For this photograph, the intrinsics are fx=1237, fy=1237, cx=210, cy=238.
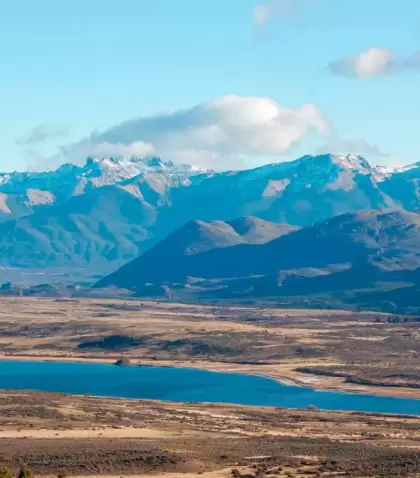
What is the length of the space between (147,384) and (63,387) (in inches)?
512

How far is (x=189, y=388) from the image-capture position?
168 metres

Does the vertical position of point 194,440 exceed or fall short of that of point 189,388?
it exceeds it

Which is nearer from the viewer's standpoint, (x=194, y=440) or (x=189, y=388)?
(x=194, y=440)

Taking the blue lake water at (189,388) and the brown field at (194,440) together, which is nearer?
the brown field at (194,440)

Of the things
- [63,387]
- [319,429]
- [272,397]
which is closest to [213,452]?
[319,429]

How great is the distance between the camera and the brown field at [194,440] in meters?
81.1

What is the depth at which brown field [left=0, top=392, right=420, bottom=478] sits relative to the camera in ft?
266

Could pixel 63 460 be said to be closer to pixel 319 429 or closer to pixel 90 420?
pixel 90 420

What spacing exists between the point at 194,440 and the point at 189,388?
72170 millimetres

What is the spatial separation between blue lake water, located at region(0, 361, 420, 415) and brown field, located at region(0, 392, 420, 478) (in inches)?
792

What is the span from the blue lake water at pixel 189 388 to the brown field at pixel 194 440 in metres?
20.1

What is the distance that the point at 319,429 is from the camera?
109312 mm

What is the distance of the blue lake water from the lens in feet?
490

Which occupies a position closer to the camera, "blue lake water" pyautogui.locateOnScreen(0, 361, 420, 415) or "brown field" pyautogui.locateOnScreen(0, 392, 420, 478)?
"brown field" pyautogui.locateOnScreen(0, 392, 420, 478)
